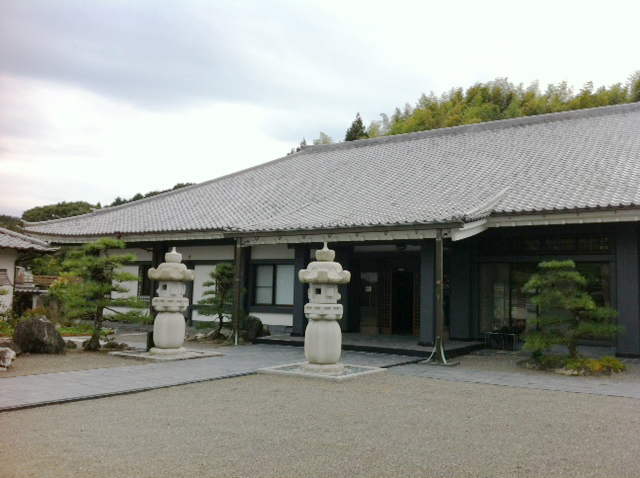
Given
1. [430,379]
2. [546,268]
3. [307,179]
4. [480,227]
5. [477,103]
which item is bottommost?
[430,379]

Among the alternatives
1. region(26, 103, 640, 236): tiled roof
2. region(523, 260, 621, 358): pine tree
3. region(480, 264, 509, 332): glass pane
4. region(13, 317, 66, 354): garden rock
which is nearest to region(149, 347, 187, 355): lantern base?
region(13, 317, 66, 354): garden rock

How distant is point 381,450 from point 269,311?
1172cm

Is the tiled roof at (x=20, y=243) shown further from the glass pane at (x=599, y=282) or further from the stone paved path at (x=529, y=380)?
the glass pane at (x=599, y=282)

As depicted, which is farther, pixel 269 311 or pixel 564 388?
pixel 269 311

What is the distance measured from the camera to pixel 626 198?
1105 centimetres

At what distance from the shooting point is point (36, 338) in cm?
1123

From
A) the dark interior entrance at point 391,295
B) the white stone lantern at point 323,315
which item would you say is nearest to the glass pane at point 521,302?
the dark interior entrance at point 391,295

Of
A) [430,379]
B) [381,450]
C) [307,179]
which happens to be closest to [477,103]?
[307,179]

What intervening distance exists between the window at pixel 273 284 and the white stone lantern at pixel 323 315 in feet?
21.7

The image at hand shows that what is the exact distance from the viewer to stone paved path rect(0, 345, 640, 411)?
7438mm

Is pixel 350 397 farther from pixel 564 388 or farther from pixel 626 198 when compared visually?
pixel 626 198

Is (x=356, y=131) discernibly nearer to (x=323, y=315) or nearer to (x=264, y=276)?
(x=264, y=276)

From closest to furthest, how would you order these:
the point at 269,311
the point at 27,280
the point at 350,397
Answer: the point at 350,397 → the point at 269,311 → the point at 27,280

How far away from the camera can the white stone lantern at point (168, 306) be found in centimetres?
1123
